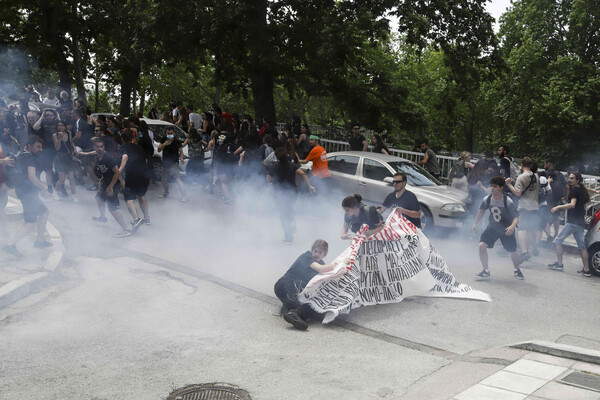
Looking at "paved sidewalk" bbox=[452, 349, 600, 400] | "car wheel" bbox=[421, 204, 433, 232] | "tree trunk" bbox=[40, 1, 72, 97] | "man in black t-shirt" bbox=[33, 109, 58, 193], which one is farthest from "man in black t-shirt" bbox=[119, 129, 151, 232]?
"tree trunk" bbox=[40, 1, 72, 97]

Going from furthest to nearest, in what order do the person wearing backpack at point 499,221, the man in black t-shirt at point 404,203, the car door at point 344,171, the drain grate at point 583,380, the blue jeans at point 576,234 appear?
the car door at point 344,171
the blue jeans at point 576,234
the person wearing backpack at point 499,221
the man in black t-shirt at point 404,203
the drain grate at point 583,380

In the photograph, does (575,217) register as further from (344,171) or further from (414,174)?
(344,171)

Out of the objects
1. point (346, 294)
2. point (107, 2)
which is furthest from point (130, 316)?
point (107, 2)

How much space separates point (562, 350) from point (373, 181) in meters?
7.58

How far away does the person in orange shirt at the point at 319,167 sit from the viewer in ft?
45.6

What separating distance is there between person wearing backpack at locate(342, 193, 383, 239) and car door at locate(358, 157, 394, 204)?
473 cm

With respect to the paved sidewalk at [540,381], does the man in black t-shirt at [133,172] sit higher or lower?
→ higher

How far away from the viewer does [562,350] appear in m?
6.17

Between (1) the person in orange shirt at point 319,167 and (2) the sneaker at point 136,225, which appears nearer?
(2) the sneaker at point 136,225

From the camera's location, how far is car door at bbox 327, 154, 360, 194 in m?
13.9

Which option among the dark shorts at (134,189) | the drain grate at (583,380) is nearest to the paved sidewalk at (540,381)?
the drain grate at (583,380)

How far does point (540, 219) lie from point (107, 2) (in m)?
23.0

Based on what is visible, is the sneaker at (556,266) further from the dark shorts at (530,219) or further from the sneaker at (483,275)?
the sneaker at (483,275)

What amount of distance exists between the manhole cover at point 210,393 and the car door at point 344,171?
8654 millimetres
